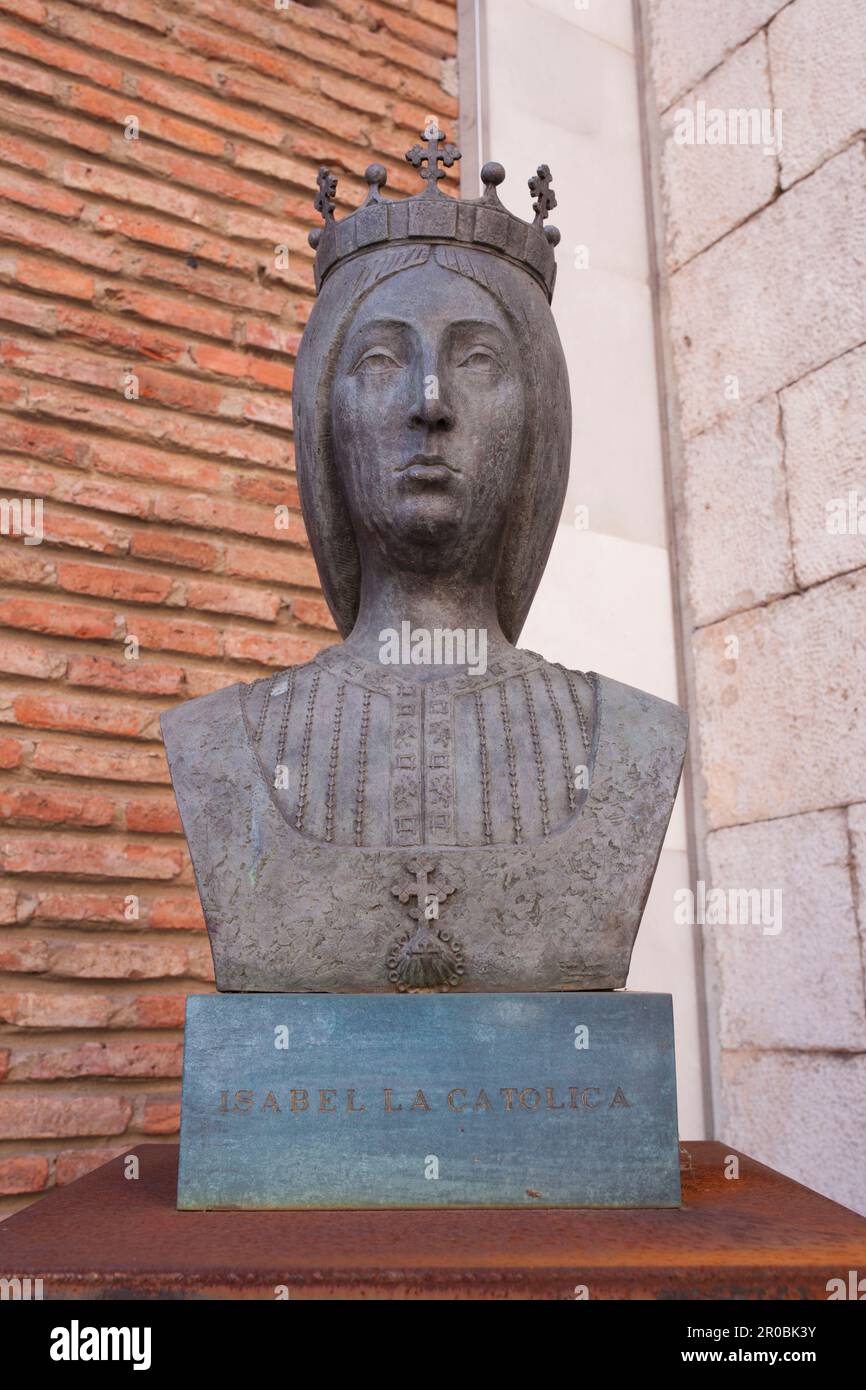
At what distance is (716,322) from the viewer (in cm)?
422

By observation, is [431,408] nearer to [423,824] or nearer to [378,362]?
[378,362]

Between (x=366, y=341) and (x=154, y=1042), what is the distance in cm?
196

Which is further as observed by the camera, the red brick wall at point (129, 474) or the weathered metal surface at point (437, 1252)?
the red brick wall at point (129, 474)

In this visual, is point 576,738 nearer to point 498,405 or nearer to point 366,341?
point 498,405

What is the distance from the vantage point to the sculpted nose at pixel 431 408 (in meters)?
2.25

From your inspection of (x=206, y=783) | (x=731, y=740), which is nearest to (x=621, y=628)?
(x=731, y=740)

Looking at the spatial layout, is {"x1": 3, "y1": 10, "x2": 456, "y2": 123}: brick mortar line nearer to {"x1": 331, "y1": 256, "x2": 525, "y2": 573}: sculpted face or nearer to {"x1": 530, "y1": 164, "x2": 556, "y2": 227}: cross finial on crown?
{"x1": 530, "y1": 164, "x2": 556, "y2": 227}: cross finial on crown

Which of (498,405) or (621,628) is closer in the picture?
(498,405)

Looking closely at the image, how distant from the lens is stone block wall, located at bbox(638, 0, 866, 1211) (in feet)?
11.6

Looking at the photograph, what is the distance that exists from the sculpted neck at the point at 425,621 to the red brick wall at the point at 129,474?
4.25ft
